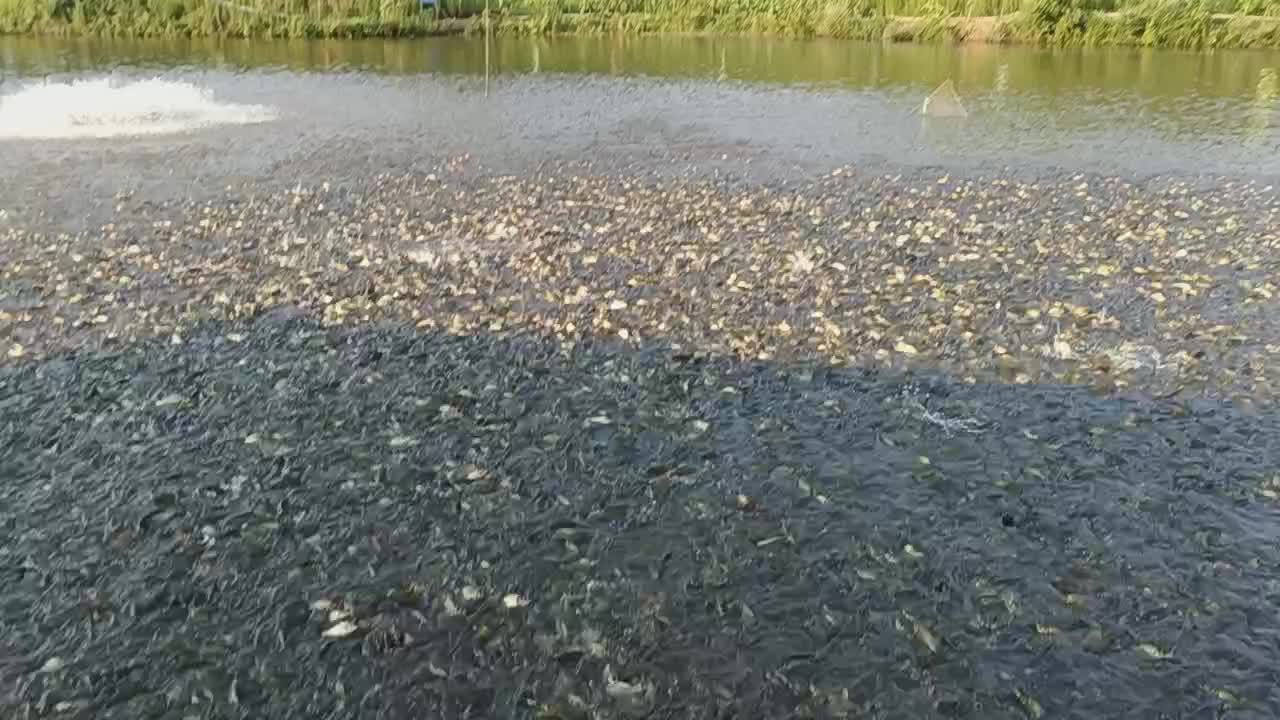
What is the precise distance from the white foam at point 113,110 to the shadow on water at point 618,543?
20.8 meters

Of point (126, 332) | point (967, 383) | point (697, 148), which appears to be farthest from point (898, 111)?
point (126, 332)

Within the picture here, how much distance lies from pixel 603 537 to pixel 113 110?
31101 millimetres

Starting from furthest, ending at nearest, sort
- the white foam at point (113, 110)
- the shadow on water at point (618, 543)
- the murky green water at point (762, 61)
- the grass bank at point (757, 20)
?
the grass bank at point (757, 20) < the murky green water at point (762, 61) < the white foam at point (113, 110) < the shadow on water at point (618, 543)

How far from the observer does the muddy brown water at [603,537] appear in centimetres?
786

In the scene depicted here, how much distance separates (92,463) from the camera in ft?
35.2

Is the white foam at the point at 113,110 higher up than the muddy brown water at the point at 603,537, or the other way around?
the white foam at the point at 113,110

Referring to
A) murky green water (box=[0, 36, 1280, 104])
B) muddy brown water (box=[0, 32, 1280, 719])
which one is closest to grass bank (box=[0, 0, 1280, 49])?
murky green water (box=[0, 36, 1280, 104])

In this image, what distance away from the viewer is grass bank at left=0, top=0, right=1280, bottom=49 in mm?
57250

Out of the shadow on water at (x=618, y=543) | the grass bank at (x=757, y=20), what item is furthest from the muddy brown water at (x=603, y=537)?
the grass bank at (x=757, y=20)

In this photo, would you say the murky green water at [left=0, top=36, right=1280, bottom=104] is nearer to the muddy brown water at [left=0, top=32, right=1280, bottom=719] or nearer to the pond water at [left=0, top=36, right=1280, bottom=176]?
the pond water at [left=0, top=36, right=1280, bottom=176]

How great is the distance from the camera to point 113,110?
34406 millimetres

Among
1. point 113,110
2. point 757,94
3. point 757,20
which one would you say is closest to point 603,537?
point 113,110

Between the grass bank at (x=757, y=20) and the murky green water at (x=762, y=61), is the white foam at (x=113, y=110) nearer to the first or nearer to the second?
the murky green water at (x=762, y=61)

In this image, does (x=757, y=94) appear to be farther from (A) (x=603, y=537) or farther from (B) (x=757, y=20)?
(A) (x=603, y=537)
